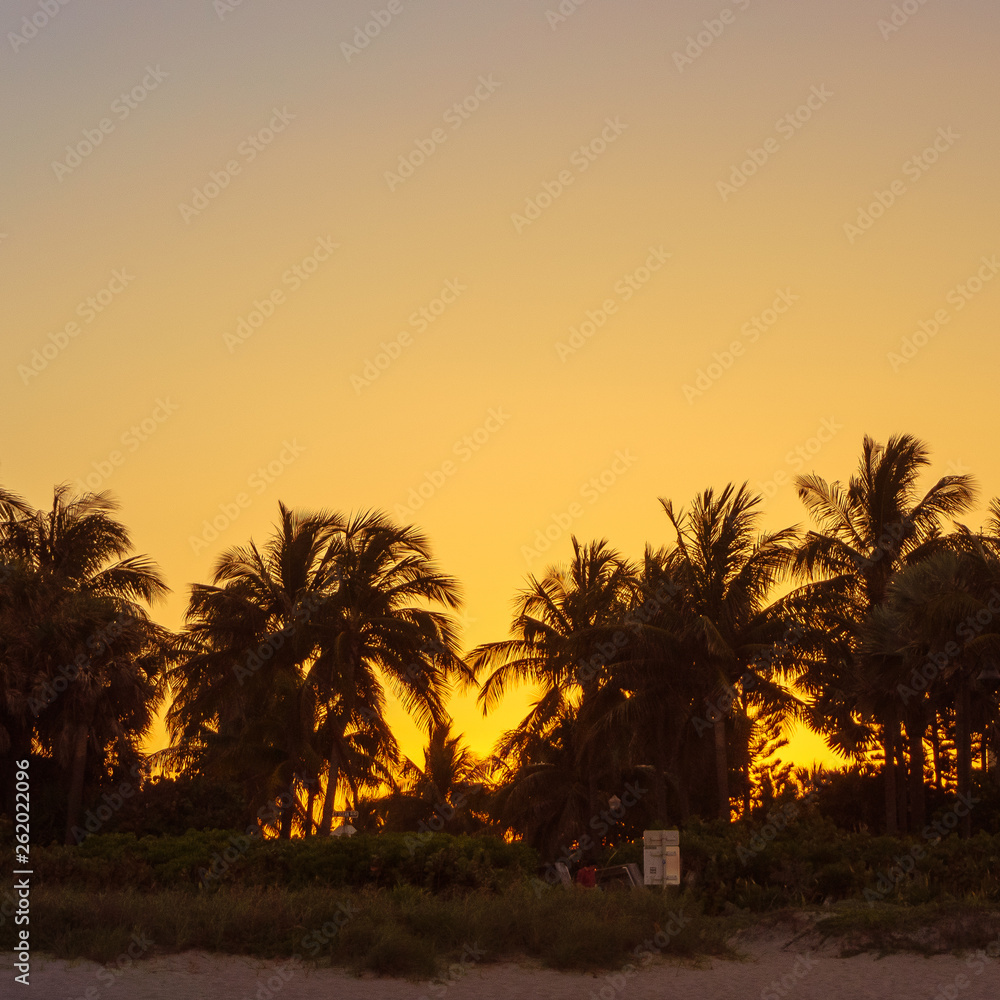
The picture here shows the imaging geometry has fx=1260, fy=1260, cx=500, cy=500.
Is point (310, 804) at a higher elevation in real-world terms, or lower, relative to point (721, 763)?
lower

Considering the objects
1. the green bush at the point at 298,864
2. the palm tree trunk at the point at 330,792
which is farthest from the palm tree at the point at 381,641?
the green bush at the point at 298,864

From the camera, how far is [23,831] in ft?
63.3

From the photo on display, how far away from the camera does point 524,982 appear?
14414 millimetres

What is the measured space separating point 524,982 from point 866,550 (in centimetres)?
2193

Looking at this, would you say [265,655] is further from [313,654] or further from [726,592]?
[726,592]

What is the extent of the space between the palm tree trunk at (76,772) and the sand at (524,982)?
46.3ft

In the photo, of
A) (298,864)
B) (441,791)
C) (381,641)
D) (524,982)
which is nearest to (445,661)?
(381,641)

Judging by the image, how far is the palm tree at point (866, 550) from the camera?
1247 inches

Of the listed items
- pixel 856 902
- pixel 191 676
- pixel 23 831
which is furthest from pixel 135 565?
pixel 856 902

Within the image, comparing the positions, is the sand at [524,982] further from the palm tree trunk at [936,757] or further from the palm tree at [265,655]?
the palm tree trunk at [936,757]

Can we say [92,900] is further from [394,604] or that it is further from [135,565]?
[135,565]

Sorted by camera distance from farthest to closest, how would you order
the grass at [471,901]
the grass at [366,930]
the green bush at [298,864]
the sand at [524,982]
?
the green bush at [298,864] < the grass at [471,901] < the grass at [366,930] < the sand at [524,982]

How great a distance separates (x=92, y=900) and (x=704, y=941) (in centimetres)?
785

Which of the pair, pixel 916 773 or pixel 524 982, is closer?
pixel 524 982
